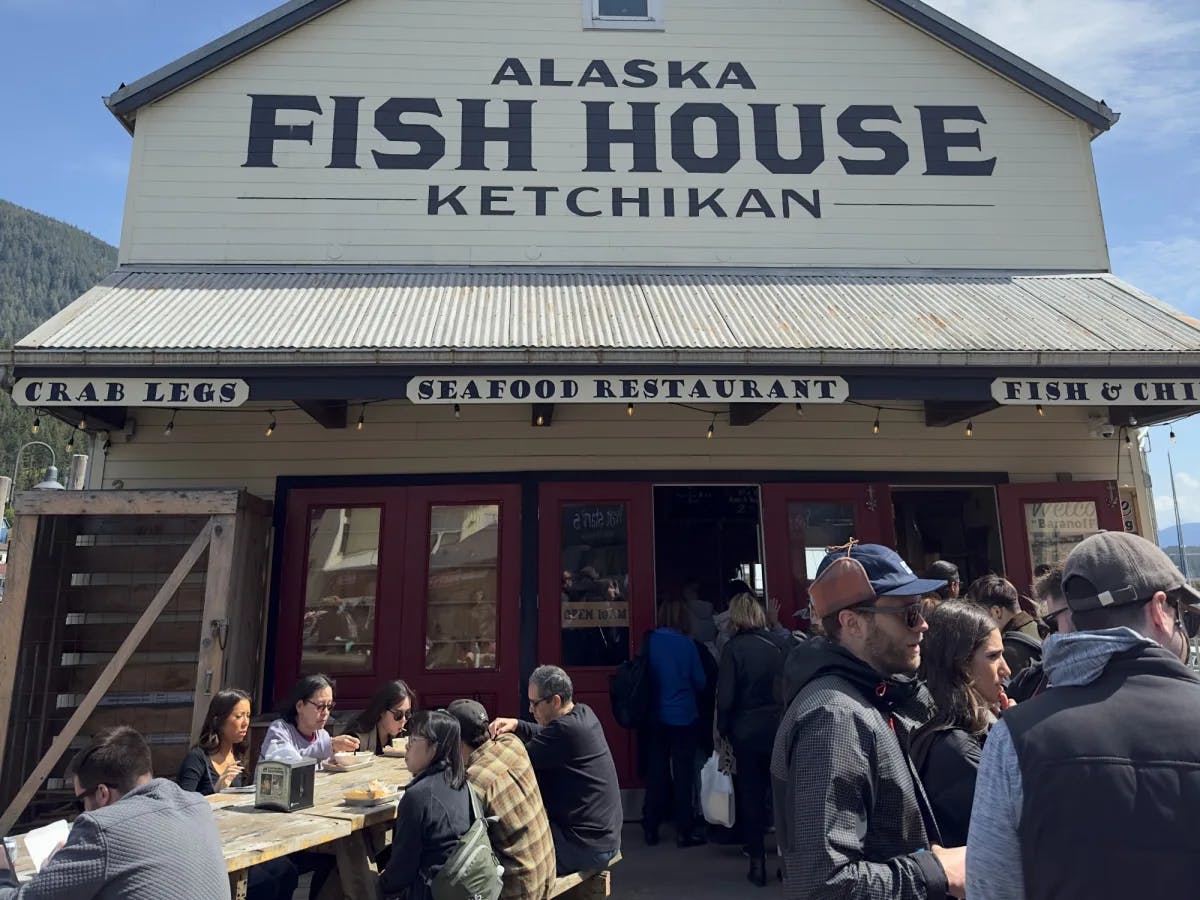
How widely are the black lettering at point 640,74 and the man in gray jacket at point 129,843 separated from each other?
8.13 meters

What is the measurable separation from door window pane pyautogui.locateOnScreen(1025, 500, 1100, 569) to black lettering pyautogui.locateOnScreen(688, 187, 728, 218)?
4255mm

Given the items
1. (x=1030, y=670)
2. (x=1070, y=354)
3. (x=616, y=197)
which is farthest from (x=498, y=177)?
(x=1030, y=670)

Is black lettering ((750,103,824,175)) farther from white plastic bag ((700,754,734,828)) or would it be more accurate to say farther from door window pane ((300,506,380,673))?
white plastic bag ((700,754,734,828))

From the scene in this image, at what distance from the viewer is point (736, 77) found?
8789mm

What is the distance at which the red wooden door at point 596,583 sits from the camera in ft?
22.6

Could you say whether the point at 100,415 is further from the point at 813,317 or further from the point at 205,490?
the point at 813,317

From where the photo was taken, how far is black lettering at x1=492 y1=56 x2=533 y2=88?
859 centimetres

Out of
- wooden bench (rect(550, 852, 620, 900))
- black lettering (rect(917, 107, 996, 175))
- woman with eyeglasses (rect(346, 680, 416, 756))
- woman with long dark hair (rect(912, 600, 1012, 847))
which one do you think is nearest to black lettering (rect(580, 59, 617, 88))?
black lettering (rect(917, 107, 996, 175))

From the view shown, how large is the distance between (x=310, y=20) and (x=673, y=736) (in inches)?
327

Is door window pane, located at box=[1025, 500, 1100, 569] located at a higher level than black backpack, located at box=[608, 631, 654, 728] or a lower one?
higher

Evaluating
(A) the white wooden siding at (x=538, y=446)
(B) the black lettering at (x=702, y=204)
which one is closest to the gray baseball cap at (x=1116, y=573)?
(A) the white wooden siding at (x=538, y=446)

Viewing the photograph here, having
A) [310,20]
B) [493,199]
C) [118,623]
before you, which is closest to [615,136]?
[493,199]

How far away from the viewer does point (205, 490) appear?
626 cm

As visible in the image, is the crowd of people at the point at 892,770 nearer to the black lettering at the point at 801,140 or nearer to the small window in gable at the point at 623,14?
the black lettering at the point at 801,140
